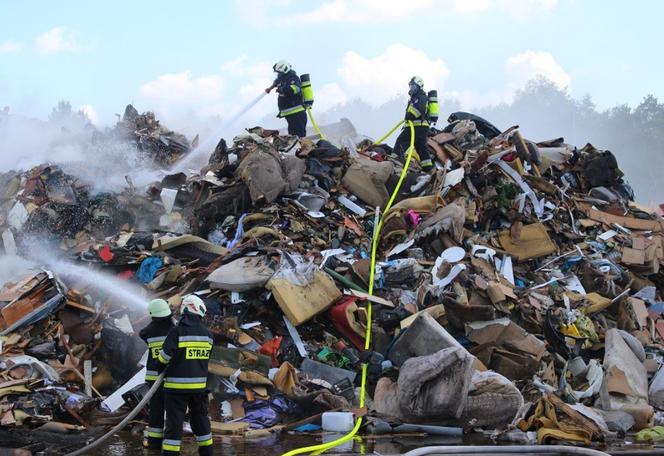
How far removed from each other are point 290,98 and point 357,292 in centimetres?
491

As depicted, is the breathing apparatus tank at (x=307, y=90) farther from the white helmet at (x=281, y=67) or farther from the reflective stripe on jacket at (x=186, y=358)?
the reflective stripe on jacket at (x=186, y=358)

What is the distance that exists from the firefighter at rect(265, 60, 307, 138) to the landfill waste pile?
73cm

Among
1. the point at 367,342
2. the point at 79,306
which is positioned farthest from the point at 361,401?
the point at 79,306

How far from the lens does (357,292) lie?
818 centimetres

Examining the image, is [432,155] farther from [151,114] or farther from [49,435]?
[49,435]

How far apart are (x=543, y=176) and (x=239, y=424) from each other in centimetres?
686

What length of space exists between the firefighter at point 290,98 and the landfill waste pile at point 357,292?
2.38 feet

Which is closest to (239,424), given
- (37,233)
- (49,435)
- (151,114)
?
(49,435)

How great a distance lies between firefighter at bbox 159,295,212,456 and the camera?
5383 mm

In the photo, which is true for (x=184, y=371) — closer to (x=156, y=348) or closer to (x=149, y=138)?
(x=156, y=348)

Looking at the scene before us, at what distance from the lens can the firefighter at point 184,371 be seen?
17.7 feet

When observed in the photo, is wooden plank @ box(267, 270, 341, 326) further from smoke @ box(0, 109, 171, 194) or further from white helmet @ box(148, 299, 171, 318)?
smoke @ box(0, 109, 171, 194)

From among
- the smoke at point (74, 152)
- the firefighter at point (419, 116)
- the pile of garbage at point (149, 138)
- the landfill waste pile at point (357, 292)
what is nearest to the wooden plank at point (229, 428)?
the landfill waste pile at point (357, 292)

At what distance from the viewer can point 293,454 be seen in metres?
5.54
